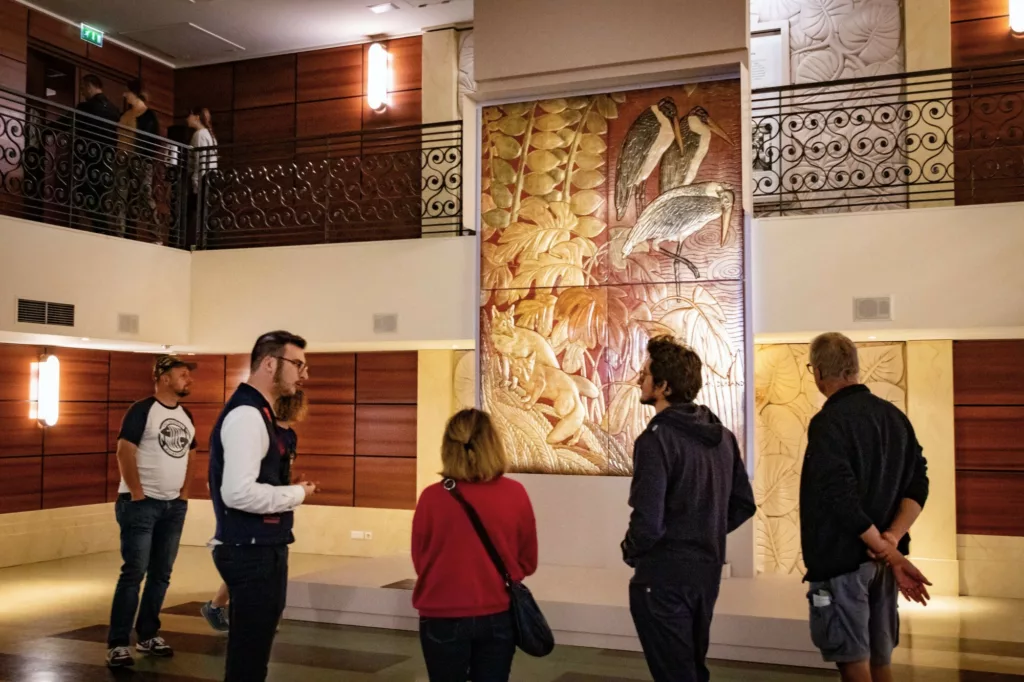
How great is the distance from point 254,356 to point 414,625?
10.4 ft

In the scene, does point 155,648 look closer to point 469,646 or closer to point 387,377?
point 469,646

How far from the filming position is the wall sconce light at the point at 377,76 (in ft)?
32.7

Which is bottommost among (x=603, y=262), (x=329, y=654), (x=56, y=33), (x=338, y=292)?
(x=329, y=654)

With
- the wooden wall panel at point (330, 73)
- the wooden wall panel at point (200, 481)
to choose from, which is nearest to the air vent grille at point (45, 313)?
the wooden wall panel at point (200, 481)

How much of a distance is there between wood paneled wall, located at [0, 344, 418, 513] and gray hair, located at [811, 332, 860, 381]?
6.85m

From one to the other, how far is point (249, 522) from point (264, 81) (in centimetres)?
842

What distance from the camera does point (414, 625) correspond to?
6.17 m

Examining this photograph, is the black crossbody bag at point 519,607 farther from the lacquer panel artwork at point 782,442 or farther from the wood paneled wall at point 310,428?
the wood paneled wall at point 310,428

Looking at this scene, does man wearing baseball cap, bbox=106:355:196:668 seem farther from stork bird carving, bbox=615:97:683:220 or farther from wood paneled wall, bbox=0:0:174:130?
wood paneled wall, bbox=0:0:174:130

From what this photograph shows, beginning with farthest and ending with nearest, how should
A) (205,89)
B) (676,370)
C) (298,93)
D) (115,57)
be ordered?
(205,89) → (298,93) → (115,57) → (676,370)

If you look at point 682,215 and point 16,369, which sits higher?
point 682,215

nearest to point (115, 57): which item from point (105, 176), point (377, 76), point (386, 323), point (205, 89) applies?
point (205, 89)

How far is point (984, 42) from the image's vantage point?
8.42 metres

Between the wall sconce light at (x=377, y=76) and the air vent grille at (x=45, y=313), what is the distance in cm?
386
